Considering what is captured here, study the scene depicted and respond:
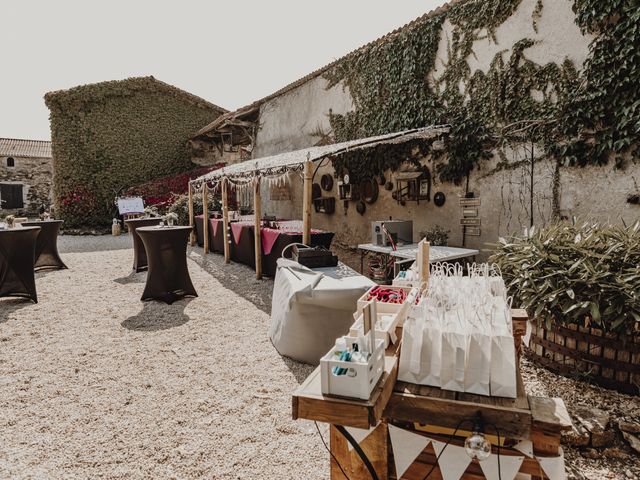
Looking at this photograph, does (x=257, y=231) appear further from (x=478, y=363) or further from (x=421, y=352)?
(x=478, y=363)

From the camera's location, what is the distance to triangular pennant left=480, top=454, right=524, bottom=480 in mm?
1573

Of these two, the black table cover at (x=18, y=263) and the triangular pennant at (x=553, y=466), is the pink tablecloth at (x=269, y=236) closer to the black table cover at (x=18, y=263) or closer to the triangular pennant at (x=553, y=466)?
the black table cover at (x=18, y=263)

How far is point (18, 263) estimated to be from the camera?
5777mm

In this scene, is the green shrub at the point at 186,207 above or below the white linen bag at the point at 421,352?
above

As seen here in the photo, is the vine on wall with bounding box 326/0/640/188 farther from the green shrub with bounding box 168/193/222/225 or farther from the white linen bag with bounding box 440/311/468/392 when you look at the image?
the green shrub with bounding box 168/193/222/225

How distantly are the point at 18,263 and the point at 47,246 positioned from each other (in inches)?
116

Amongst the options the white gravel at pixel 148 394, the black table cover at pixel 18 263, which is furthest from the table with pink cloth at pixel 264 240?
the black table cover at pixel 18 263

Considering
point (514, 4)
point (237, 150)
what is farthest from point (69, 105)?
point (514, 4)

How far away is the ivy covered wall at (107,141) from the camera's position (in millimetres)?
16641

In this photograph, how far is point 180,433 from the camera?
2.65 meters

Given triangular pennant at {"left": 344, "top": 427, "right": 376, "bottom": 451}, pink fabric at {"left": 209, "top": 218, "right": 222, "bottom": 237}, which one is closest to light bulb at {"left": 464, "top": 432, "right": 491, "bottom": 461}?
triangular pennant at {"left": 344, "top": 427, "right": 376, "bottom": 451}

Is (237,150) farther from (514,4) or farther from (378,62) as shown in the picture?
(514,4)

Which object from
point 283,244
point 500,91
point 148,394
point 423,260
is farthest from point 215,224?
point 423,260

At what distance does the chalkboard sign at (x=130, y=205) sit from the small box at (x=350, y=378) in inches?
571
